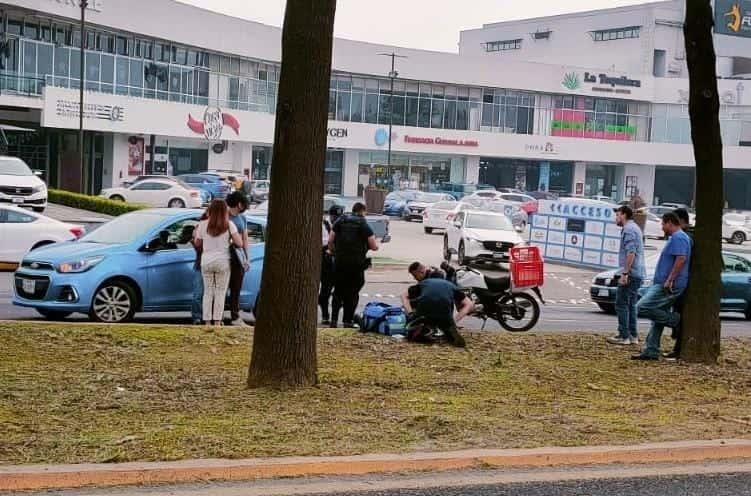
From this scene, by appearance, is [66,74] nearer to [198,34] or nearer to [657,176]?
[198,34]

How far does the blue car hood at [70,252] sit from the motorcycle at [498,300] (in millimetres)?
4875

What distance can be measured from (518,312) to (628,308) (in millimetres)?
2439

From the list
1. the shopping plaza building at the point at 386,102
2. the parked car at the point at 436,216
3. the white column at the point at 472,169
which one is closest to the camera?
the parked car at the point at 436,216

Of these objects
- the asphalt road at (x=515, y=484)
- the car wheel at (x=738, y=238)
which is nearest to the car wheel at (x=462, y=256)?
the asphalt road at (x=515, y=484)

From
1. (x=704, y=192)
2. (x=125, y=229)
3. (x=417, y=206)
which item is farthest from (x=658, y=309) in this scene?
(x=417, y=206)

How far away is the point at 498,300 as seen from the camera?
15.9 m

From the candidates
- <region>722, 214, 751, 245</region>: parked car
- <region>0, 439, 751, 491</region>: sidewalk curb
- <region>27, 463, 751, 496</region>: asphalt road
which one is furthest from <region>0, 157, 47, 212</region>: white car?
<region>722, 214, 751, 245</region>: parked car

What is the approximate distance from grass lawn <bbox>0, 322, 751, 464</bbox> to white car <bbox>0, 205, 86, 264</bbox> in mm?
9346

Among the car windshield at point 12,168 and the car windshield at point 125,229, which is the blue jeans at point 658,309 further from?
the car windshield at point 12,168

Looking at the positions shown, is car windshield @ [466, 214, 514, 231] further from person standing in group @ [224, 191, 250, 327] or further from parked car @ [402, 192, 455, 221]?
parked car @ [402, 192, 455, 221]

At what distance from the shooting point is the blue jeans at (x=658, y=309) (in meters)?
12.0

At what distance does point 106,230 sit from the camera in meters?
15.0

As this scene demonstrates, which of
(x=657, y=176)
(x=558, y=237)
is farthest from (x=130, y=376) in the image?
(x=657, y=176)

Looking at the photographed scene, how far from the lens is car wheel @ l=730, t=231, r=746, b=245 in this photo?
171 ft
